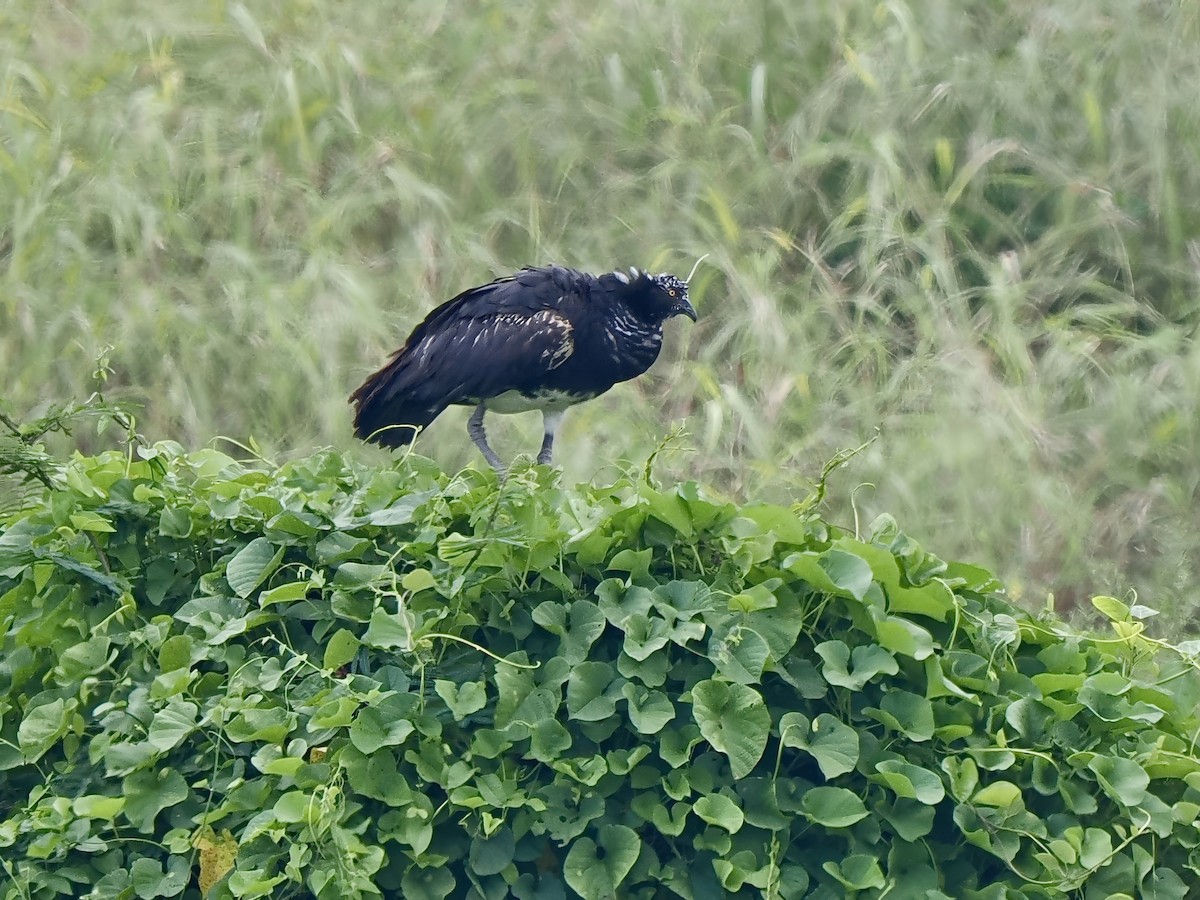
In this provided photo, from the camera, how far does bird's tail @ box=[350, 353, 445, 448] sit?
4840mm

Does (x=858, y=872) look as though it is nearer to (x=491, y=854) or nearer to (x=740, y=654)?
(x=740, y=654)

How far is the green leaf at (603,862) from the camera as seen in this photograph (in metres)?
2.19

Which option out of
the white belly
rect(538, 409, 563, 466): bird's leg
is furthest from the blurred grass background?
the white belly

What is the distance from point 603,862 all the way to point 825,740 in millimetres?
400

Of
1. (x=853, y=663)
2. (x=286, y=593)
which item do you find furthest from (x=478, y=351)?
(x=853, y=663)

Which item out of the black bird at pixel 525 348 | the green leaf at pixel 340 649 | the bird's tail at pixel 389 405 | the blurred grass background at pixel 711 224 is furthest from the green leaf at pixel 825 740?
the blurred grass background at pixel 711 224

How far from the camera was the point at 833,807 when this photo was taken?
2.19 m

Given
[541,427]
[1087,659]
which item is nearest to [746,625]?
[1087,659]

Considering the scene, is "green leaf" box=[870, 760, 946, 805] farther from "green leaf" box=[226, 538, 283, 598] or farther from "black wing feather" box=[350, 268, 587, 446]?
"black wing feather" box=[350, 268, 587, 446]

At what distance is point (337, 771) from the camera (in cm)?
217

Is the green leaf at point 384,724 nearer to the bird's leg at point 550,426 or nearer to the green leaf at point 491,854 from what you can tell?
the green leaf at point 491,854

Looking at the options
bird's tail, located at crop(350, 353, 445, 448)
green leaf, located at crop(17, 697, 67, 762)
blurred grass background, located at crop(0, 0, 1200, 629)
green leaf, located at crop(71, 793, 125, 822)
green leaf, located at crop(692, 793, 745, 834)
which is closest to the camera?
green leaf, located at crop(692, 793, 745, 834)

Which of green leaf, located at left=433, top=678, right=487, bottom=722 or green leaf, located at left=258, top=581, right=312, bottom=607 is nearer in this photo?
green leaf, located at left=433, top=678, right=487, bottom=722

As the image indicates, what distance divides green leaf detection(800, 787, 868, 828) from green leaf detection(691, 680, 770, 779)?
11cm
